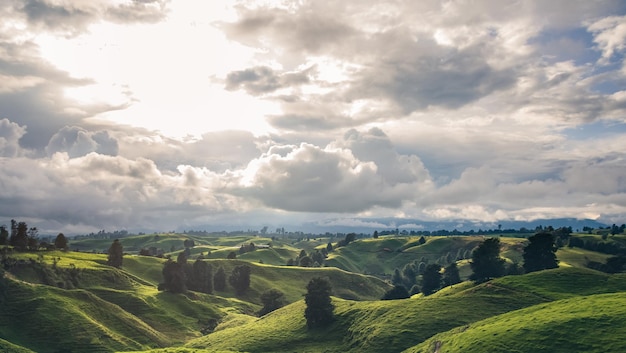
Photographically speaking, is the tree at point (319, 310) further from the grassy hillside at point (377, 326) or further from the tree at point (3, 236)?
the tree at point (3, 236)

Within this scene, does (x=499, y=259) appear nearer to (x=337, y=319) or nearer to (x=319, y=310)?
(x=337, y=319)

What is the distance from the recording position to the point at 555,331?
72312 millimetres

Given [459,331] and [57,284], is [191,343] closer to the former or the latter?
[57,284]

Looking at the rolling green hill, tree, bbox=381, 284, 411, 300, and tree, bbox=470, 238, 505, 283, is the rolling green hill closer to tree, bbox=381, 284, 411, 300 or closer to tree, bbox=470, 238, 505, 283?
tree, bbox=470, 238, 505, 283

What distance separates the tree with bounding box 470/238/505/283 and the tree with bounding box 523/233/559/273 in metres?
15.1

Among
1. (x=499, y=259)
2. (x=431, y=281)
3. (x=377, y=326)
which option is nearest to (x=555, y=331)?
(x=377, y=326)

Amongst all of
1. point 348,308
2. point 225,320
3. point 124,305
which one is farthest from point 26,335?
point 348,308

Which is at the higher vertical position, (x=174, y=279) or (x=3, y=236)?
(x=3, y=236)

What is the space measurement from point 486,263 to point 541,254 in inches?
1003

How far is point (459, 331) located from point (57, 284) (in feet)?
459

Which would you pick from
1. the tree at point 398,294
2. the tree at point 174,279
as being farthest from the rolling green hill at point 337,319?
the tree at point 398,294

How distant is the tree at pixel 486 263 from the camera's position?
156 meters

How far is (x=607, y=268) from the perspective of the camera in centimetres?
19400

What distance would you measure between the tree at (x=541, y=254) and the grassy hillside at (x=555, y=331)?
269ft
